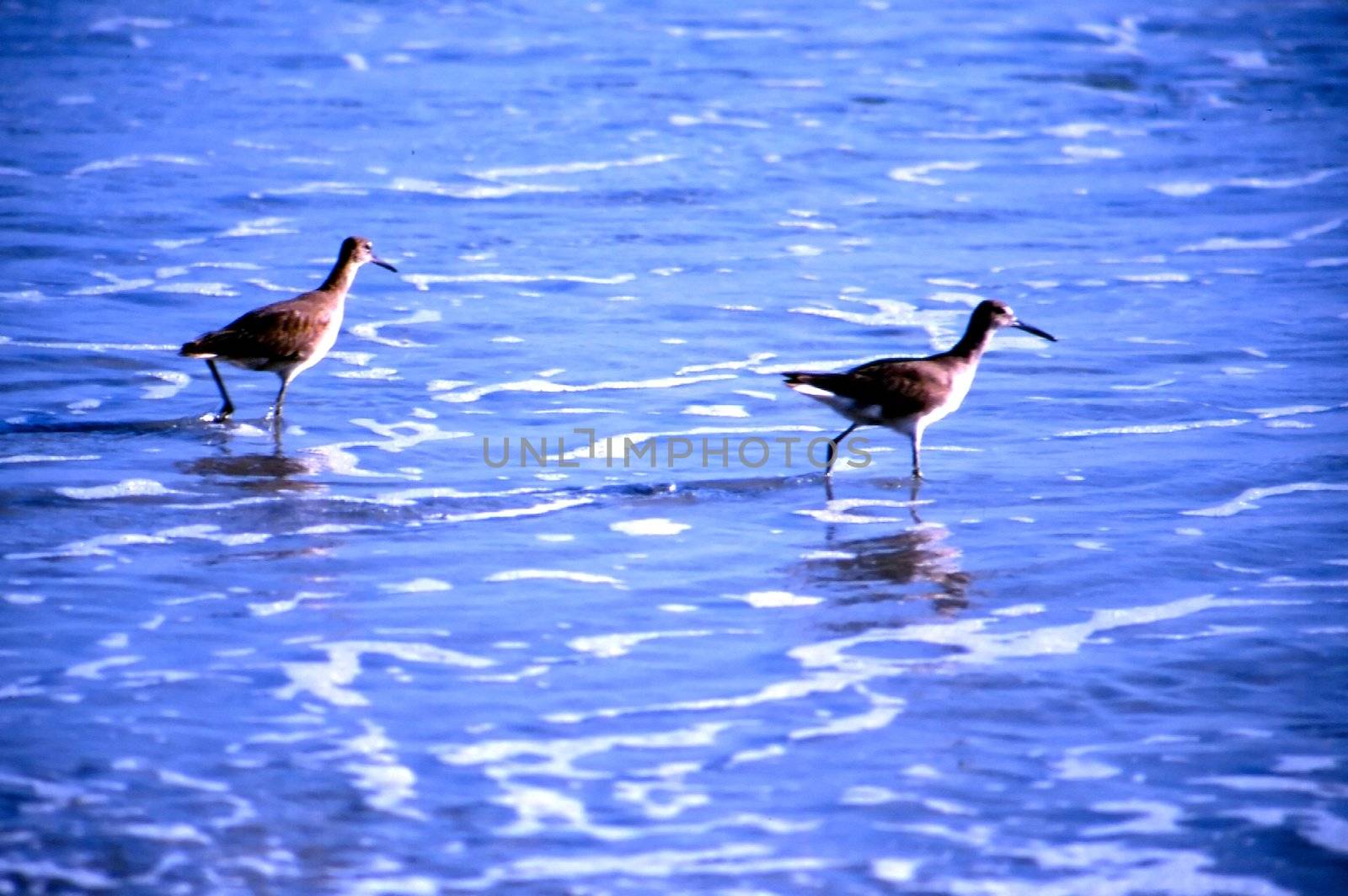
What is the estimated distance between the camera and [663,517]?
28.5 ft

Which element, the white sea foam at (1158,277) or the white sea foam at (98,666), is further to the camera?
the white sea foam at (1158,277)

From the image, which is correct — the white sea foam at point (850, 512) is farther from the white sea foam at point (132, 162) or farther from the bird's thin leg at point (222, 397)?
the white sea foam at point (132, 162)

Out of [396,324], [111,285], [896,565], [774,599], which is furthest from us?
[111,285]

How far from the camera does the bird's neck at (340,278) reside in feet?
36.8

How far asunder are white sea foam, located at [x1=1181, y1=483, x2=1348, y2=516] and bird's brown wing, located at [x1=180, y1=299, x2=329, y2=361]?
5.24 metres

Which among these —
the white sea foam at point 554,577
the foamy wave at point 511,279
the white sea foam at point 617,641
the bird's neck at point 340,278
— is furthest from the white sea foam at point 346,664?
the foamy wave at point 511,279

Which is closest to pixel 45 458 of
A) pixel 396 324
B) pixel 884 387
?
pixel 396 324

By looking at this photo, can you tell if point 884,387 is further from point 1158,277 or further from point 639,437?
point 1158,277

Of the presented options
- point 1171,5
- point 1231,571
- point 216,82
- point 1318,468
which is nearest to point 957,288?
point 1318,468

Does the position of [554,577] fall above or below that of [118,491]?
below

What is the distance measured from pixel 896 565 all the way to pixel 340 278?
494 cm

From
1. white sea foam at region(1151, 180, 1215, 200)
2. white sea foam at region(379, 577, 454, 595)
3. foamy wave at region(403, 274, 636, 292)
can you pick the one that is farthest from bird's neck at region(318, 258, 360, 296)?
white sea foam at region(1151, 180, 1215, 200)

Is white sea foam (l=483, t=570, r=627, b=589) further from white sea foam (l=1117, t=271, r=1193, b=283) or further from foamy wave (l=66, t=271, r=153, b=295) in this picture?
white sea foam (l=1117, t=271, r=1193, b=283)

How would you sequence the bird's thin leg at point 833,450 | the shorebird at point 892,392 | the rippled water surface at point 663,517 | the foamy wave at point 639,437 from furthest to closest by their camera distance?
the foamy wave at point 639,437 → the bird's thin leg at point 833,450 → the shorebird at point 892,392 → the rippled water surface at point 663,517
